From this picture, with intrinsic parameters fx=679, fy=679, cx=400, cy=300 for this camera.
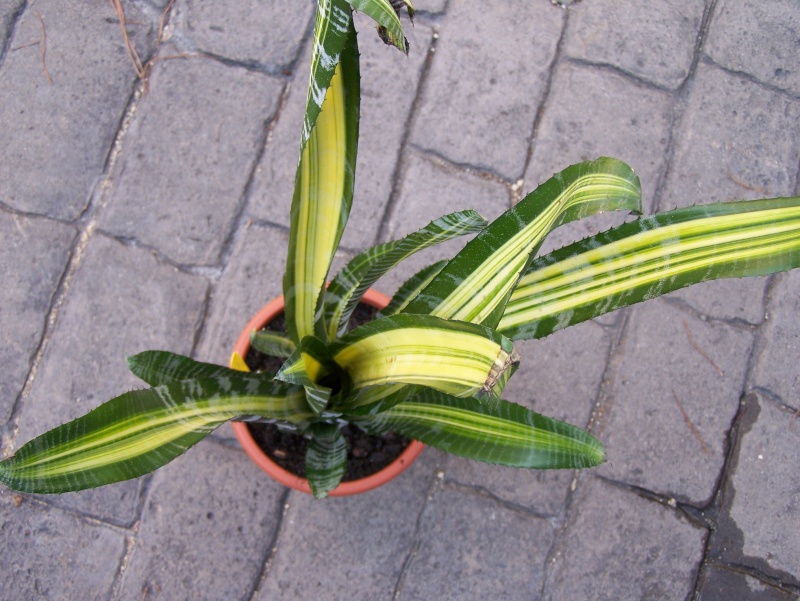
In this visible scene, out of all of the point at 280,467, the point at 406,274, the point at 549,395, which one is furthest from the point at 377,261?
the point at 549,395

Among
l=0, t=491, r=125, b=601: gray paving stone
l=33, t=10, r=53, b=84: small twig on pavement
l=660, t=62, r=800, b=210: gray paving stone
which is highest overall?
l=660, t=62, r=800, b=210: gray paving stone

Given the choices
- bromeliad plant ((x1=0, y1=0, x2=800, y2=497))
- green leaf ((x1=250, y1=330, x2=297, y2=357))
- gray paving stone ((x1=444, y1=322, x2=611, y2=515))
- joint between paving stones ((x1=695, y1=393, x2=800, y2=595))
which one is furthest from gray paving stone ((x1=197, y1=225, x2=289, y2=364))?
joint between paving stones ((x1=695, y1=393, x2=800, y2=595))

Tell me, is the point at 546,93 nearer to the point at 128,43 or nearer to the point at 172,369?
the point at 128,43

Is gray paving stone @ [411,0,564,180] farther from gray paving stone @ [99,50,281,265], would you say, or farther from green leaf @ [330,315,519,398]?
green leaf @ [330,315,519,398]

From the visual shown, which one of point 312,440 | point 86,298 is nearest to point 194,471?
point 86,298

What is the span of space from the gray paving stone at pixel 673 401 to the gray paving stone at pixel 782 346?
0.04 m

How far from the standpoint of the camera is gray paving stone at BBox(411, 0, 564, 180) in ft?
5.29

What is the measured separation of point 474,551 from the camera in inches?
57.1

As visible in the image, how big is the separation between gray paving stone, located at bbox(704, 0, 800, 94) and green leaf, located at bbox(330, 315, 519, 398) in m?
1.46

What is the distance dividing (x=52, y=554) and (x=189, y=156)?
917 mm

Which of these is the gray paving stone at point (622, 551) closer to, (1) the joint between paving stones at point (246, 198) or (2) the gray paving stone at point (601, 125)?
(2) the gray paving stone at point (601, 125)

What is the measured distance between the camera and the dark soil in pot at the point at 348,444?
124cm

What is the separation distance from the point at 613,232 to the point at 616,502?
3.06 feet

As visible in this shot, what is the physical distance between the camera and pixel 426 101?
1627 mm
